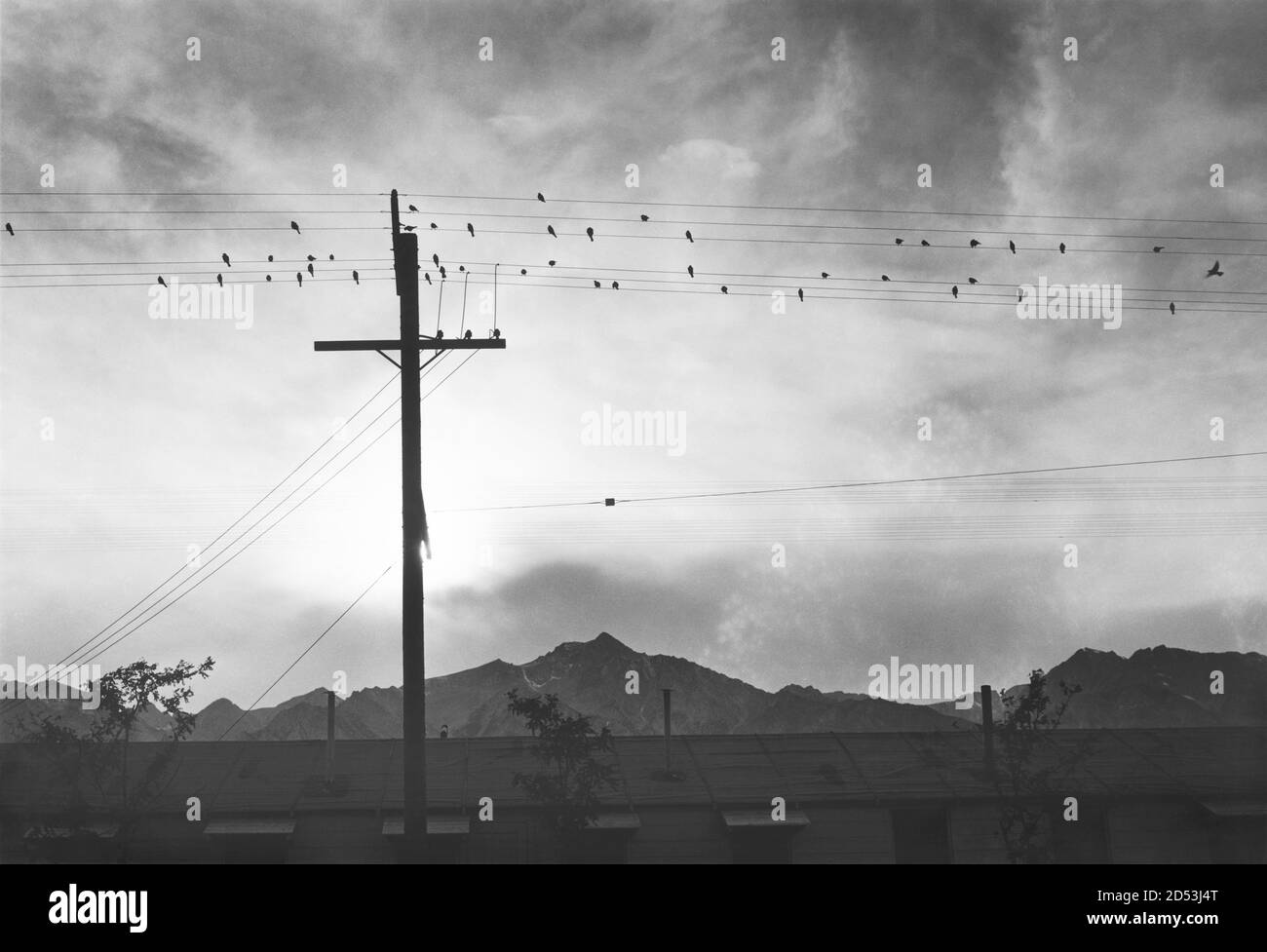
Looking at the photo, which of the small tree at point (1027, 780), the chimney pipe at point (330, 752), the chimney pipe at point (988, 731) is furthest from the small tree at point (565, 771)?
the chimney pipe at point (988, 731)

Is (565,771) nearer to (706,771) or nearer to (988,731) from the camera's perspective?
(706,771)

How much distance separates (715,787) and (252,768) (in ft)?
51.0

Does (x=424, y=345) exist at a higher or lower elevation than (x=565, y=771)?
higher

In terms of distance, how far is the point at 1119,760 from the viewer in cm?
4203

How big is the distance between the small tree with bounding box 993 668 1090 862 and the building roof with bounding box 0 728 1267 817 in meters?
0.61

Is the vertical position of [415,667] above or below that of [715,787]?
above

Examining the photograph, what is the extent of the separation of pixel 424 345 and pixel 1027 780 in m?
27.6

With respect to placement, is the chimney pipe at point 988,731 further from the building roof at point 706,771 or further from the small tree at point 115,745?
the small tree at point 115,745

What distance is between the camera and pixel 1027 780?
128ft

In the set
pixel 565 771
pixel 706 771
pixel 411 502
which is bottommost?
pixel 706 771

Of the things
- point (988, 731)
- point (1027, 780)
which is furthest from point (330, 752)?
point (1027, 780)

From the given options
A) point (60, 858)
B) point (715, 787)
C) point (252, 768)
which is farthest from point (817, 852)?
point (60, 858)

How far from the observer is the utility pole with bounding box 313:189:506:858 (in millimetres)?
18672
